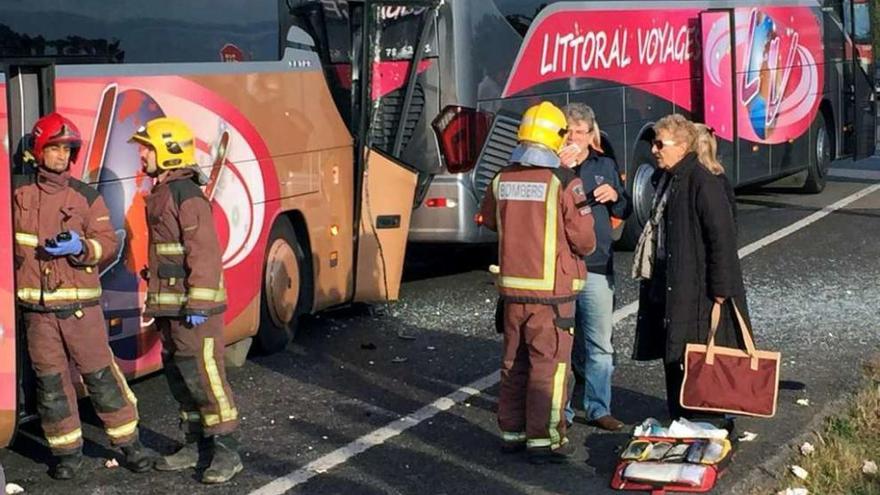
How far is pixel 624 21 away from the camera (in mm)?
14383

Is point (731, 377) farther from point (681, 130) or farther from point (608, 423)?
point (681, 130)

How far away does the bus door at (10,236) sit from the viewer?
693cm

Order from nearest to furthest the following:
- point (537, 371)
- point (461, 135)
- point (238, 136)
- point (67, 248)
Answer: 1. point (67, 248)
2. point (537, 371)
3. point (238, 136)
4. point (461, 135)

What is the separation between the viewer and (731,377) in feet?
23.3

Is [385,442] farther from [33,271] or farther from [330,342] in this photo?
[330,342]

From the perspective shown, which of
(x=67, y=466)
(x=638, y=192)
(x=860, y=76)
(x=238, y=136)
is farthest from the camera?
(x=860, y=76)

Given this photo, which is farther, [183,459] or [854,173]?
[854,173]

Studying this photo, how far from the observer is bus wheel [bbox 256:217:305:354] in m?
9.85

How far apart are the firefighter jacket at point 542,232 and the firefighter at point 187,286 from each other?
135 cm

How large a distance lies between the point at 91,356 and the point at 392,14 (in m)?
4.98

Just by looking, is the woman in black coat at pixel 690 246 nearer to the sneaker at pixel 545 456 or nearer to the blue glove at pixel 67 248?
the sneaker at pixel 545 456

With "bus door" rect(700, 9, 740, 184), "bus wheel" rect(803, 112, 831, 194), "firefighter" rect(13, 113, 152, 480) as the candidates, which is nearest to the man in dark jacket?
"firefighter" rect(13, 113, 152, 480)

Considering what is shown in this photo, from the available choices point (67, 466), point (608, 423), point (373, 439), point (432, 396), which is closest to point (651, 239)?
point (608, 423)

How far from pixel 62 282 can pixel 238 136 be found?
2.32m
